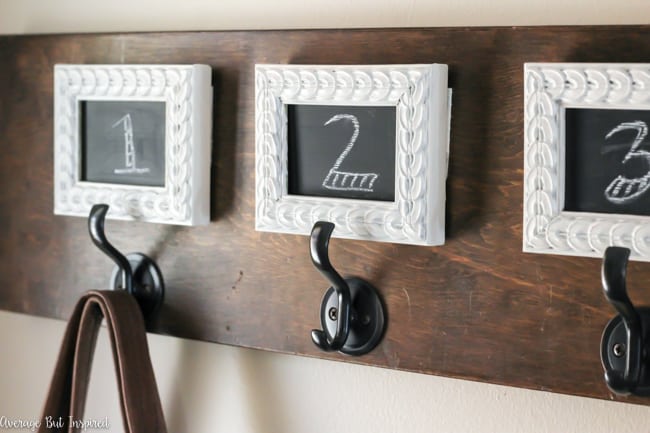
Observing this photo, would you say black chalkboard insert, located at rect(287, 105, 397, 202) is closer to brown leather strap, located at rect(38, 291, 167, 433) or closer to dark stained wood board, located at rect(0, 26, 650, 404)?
dark stained wood board, located at rect(0, 26, 650, 404)

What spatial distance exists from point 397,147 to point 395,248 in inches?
3.1

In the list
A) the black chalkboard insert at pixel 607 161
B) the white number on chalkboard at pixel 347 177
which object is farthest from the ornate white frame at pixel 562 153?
the white number on chalkboard at pixel 347 177

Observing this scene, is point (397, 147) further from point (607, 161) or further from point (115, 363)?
point (115, 363)

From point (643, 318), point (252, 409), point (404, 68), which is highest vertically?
point (404, 68)

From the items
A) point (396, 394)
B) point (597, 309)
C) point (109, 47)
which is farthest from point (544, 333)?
point (109, 47)

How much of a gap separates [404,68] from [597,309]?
8.2 inches

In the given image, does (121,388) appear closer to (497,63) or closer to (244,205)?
(244,205)

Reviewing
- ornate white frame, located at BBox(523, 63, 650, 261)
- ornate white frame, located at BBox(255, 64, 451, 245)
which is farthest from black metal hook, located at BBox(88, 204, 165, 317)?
ornate white frame, located at BBox(523, 63, 650, 261)

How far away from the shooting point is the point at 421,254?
25.0 inches

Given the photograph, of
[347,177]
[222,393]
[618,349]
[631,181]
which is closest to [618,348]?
[618,349]

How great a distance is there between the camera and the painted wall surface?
61 centimetres

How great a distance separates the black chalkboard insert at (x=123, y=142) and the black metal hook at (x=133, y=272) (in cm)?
4

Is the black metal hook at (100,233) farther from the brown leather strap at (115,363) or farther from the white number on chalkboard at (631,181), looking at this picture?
the white number on chalkboard at (631,181)

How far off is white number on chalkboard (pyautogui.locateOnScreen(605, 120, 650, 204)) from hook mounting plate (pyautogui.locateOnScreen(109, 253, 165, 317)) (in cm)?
39
